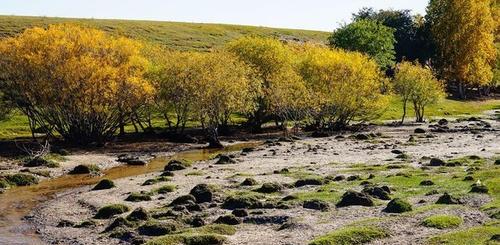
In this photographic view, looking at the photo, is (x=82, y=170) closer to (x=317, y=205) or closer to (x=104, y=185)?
(x=104, y=185)

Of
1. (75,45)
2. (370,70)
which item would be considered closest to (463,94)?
(370,70)

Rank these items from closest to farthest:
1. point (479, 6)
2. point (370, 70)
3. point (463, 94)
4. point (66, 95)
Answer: point (66, 95) → point (370, 70) → point (479, 6) → point (463, 94)

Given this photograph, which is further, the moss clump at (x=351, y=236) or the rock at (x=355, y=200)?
the rock at (x=355, y=200)

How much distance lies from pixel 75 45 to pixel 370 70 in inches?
2032

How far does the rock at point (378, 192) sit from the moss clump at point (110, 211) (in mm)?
16598

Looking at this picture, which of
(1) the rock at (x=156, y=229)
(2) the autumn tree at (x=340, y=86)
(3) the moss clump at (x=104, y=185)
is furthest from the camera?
(2) the autumn tree at (x=340, y=86)

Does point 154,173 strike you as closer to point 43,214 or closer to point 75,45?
point 43,214

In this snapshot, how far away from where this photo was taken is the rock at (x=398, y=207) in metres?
37.0

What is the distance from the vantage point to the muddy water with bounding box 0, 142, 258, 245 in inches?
1469

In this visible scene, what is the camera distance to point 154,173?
63.0 meters

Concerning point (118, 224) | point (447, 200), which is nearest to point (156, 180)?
point (118, 224)

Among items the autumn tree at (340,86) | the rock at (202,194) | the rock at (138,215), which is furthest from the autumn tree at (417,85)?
the rock at (138,215)

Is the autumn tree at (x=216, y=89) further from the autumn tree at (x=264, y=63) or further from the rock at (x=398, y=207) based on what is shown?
the rock at (x=398, y=207)

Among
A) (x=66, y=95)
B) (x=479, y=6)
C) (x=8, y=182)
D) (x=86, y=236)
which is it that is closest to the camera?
(x=86, y=236)
